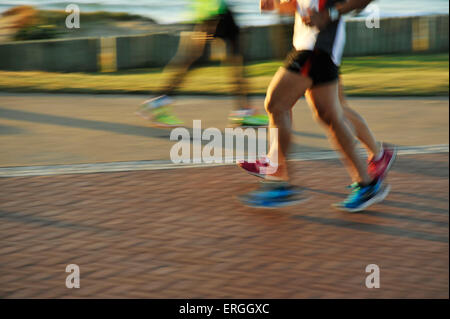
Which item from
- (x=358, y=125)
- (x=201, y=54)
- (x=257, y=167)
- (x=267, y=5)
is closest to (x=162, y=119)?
(x=201, y=54)

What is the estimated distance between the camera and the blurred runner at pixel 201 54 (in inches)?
262

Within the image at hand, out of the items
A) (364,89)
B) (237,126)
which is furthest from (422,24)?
(237,126)

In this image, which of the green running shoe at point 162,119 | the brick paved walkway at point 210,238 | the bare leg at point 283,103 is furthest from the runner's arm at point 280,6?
the green running shoe at point 162,119

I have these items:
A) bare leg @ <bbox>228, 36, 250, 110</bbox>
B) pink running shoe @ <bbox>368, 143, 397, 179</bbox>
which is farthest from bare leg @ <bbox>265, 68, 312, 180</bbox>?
bare leg @ <bbox>228, 36, 250, 110</bbox>

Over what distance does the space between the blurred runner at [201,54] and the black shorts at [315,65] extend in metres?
2.26

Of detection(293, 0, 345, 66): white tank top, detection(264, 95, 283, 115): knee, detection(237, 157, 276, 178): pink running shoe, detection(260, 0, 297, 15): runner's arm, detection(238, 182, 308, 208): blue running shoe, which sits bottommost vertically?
detection(238, 182, 308, 208): blue running shoe

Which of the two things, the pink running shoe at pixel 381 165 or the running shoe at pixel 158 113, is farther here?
the running shoe at pixel 158 113

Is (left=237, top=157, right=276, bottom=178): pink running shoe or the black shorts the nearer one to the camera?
the black shorts

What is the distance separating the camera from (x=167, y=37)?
44.2 ft

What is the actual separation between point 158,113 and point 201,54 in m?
0.80

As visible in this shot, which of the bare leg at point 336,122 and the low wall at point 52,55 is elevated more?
the low wall at point 52,55

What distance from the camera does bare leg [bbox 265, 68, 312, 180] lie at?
4547mm

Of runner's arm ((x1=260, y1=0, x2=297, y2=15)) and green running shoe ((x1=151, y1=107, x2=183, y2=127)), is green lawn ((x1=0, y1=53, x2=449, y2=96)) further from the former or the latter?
runner's arm ((x1=260, y1=0, x2=297, y2=15))

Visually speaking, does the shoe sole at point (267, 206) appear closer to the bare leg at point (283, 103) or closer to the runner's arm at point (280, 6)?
the bare leg at point (283, 103)
